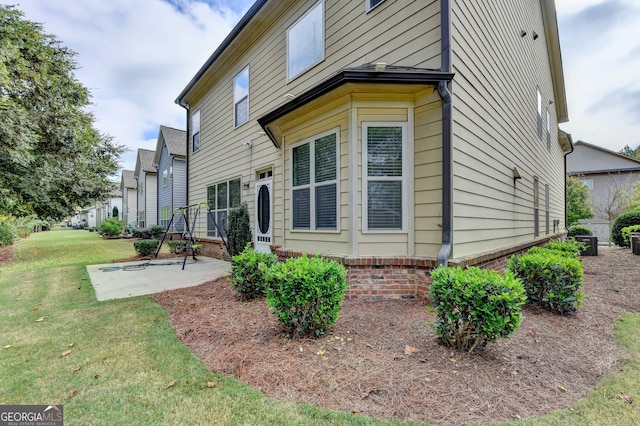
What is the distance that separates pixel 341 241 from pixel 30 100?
1480cm

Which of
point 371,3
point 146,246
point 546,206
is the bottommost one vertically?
point 146,246

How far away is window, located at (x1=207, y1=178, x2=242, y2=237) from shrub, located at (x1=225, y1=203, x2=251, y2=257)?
1066 millimetres

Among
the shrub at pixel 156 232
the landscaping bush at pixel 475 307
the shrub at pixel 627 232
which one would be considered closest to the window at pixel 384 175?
the landscaping bush at pixel 475 307

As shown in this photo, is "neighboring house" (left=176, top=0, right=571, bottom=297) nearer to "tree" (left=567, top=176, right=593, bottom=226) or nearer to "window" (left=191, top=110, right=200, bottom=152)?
"window" (left=191, top=110, right=200, bottom=152)

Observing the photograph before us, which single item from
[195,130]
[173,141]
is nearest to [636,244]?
[195,130]

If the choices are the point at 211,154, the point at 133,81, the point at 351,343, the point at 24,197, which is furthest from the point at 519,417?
the point at 133,81

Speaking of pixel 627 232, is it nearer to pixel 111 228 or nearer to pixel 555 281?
pixel 555 281

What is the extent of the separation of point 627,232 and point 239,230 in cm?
1488

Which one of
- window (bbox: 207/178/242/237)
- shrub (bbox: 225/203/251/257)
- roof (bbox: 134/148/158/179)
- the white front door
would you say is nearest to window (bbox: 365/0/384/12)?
the white front door

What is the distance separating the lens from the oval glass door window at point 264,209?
7703mm

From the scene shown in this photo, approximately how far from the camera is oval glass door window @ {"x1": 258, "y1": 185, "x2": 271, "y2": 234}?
770 centimetres

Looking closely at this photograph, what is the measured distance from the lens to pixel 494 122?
6.00 metres

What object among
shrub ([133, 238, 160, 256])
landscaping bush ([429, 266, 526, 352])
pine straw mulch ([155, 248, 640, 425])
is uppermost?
landscaping bush ([429, 266, 526, 352])

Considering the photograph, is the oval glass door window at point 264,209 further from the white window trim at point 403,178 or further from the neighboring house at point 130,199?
the neighboring house at point 130,199
